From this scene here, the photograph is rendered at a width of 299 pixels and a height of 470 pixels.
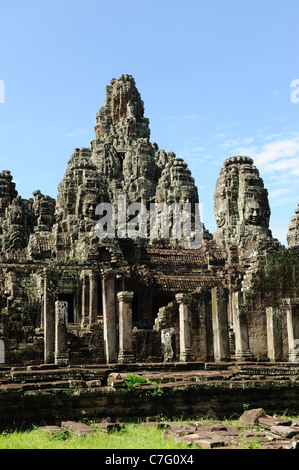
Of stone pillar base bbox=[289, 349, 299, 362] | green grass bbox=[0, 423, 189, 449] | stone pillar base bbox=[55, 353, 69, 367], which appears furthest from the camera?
stone pillar base bbox=[289, 349, 299, 362]

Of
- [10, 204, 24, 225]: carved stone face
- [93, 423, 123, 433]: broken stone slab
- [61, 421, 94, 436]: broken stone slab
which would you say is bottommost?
[93, 423, 123, 433]: broken stone slab

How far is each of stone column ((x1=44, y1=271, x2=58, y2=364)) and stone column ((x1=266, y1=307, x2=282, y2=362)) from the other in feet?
22.4

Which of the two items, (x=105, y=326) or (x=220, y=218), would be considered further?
(x=220, y=218)

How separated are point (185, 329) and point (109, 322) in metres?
2.58

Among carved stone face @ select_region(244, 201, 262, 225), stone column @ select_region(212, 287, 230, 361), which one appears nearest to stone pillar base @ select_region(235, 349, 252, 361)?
stone column @ select_region(212, 287, 230, 361)

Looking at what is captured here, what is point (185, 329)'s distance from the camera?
64.9 ft

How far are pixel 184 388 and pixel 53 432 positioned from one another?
3.45m

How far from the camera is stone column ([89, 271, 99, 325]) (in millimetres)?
27484

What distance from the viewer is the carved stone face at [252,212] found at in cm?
3916

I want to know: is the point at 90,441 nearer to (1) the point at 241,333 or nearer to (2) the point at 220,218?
(1) the point at 241,333

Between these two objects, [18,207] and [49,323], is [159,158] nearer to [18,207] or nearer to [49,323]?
[18,207]

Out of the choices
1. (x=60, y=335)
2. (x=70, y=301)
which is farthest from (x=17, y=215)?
(x=60, y=335)

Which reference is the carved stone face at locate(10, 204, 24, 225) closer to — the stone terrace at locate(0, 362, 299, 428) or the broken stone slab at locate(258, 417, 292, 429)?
the stone terrace at locate(0, 362, 299, 428)

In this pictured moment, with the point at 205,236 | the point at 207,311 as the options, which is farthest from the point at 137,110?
the point at 207,311
